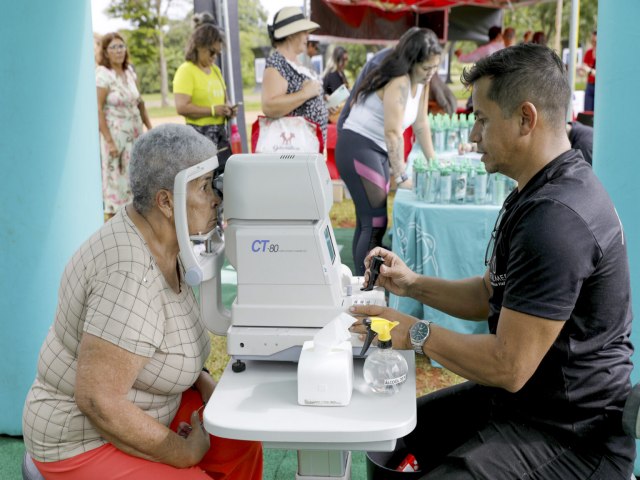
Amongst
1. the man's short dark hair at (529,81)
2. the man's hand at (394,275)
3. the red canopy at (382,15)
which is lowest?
the man's hand at (394,275)

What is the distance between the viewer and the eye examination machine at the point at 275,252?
1.62 m

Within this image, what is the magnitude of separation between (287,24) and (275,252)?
2838 millimetres

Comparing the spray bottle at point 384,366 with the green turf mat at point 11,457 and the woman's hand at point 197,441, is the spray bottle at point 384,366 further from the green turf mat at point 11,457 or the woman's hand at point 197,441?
the green turf mat at point 11,457

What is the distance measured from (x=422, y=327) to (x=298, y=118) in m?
2.74

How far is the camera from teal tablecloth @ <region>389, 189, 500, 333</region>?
11.1 ft

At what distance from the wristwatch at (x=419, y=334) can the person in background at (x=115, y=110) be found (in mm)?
4357

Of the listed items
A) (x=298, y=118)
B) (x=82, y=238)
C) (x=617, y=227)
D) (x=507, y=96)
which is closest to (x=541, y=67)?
(x=507, y=96)

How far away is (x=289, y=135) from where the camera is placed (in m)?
4.19

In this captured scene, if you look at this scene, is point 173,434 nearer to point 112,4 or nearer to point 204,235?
point 204,235

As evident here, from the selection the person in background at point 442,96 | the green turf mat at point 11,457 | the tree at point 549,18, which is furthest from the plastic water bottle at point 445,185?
the tree at point 549,18

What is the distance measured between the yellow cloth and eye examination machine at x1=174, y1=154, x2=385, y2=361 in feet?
11.8

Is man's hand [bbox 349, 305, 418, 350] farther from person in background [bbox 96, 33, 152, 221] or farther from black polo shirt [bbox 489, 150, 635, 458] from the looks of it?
person in background [bbox 96, 33, 152, 221]

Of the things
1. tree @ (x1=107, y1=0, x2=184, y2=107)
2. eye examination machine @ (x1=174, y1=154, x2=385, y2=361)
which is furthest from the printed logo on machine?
tree @ (x1=107, y1=0, x2=184, y2=107)

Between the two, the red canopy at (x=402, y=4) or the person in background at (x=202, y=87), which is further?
the red canopy at (x=402, y=4)
